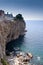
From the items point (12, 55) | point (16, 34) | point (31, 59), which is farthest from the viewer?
point (16, 34)

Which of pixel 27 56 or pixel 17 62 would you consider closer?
pixel 17 62

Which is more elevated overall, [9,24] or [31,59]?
[9,24]

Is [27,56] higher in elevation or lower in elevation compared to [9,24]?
lower

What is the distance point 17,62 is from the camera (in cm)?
5397

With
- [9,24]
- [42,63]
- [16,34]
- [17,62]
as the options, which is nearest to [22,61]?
[17,62]

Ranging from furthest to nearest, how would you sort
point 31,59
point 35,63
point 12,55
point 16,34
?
point 16,34 < point 12,55 < point 31,59 < point 35,63

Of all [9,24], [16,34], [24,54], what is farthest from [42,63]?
[16,34]

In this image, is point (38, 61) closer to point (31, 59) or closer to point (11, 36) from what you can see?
point (31, 59)

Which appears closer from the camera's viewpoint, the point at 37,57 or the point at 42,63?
the point at 42,63

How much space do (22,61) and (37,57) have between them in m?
6.06

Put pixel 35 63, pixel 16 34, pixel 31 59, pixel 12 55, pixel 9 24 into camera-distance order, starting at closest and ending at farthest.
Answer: pixel 35 63, pixel 31 59, pixel 12 55, pixel 9 24, pixel 16 34

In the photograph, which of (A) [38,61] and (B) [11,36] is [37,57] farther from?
(B) [11,36]

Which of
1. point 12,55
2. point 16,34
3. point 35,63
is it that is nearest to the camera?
point 35,63

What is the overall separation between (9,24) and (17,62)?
1255 inches
